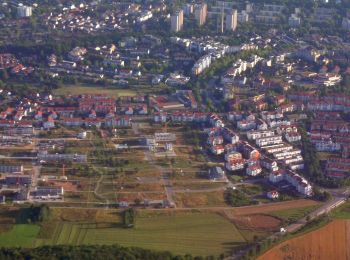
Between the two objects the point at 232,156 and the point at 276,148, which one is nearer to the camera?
the point at 232,156

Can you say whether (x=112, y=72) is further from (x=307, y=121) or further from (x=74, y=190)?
(x=74, y=190)

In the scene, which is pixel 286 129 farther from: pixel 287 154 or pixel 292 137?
pixel 287 154

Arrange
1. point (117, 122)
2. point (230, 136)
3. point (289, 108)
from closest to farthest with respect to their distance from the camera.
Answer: point (230, 136), point (117, 122), point (289, 108)

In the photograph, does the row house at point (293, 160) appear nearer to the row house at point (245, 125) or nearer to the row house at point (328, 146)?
the row house at point (328, 146)

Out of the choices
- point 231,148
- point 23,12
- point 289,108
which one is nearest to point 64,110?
point 231,148

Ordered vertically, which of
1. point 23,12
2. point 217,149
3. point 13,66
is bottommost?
point 217,149

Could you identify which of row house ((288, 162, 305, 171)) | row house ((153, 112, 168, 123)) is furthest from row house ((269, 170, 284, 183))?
row house ((153, 112, 168, 123))

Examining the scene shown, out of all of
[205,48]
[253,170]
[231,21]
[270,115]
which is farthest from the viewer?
[231,21]
